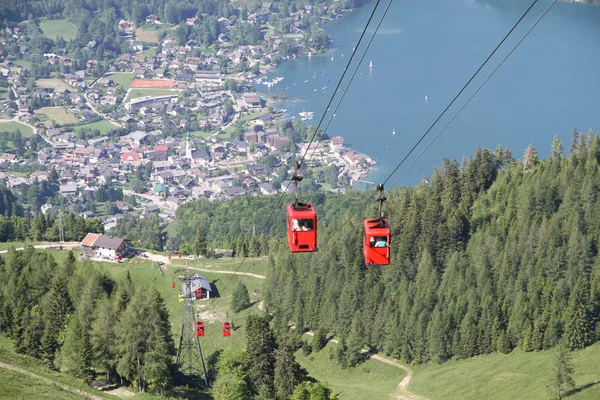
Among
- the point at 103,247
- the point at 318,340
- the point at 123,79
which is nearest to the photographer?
the point at 318,340

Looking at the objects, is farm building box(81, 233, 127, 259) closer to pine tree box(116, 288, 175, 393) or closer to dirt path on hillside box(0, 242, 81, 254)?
dirt path on hillside box(0, 242, 81, 254)

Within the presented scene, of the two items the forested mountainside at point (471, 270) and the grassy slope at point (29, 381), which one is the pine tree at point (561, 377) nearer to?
the forested mountainside at point (471, 270)

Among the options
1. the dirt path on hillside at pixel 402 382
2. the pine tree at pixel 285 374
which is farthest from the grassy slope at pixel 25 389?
the dirt path on hillside at pixel 402 382

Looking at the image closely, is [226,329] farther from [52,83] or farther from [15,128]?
[52,83]

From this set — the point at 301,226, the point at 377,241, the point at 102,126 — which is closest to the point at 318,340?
the point at 301,226

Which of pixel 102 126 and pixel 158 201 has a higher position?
pixel 102 126

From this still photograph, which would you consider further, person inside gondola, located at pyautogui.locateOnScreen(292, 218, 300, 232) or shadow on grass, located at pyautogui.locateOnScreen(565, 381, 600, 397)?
shadow on grass, located at pyautogui.locateOnScreen(565, 381, 600, 397)

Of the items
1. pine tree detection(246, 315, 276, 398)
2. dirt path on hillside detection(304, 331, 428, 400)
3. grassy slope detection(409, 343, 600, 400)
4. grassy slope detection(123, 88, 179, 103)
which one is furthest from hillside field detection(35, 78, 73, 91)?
pine tree detection(246, 315, 276, 398)
